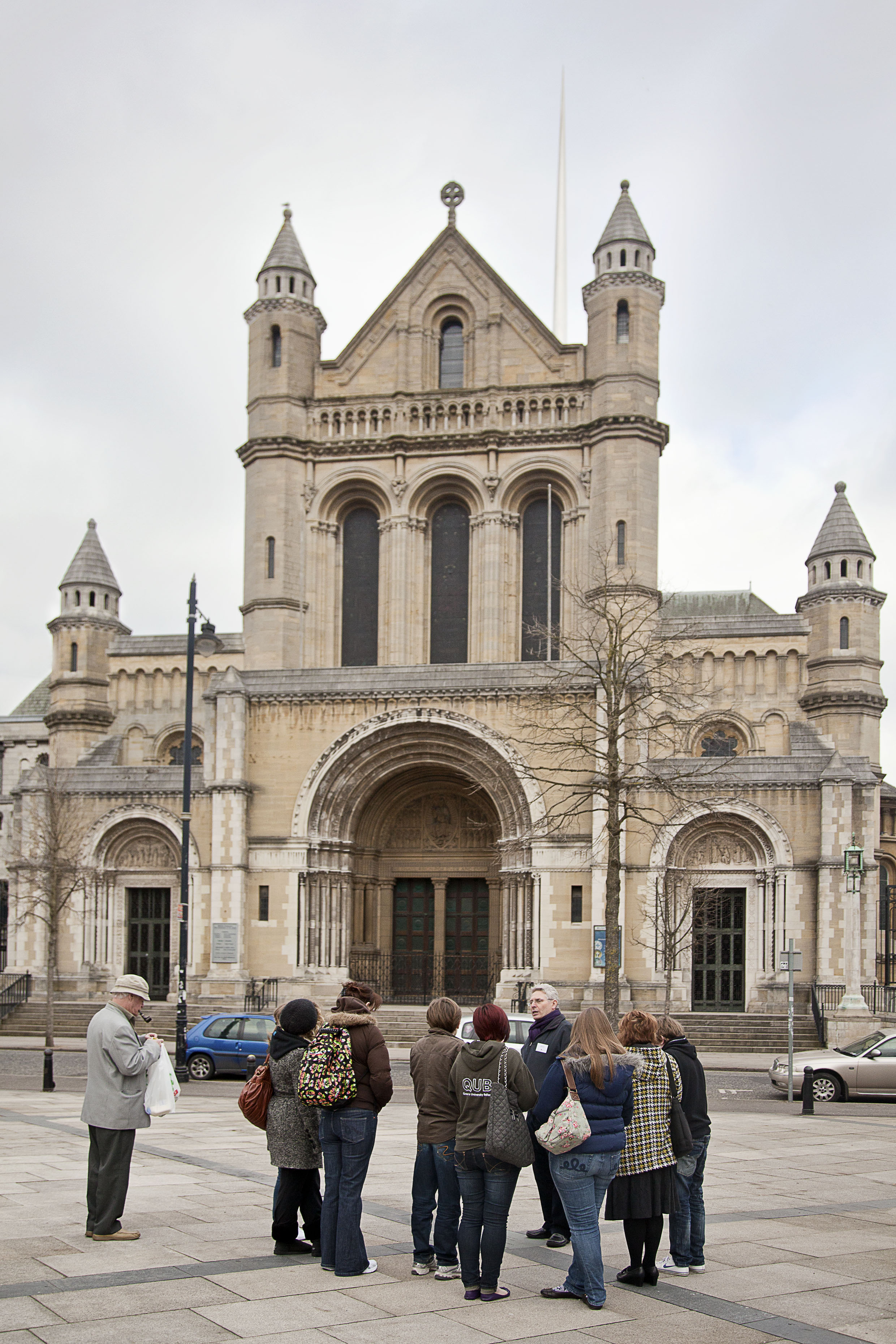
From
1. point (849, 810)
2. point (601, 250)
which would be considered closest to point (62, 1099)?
point (849, 810)

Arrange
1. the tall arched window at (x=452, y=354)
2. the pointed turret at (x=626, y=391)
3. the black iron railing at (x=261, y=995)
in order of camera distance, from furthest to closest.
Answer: the tall arched window at (x=452, y=354)
the pointed turret at (x=626, y=391)
the black iron railing at (x=261, y=995)

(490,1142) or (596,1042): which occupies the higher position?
(596,1042)

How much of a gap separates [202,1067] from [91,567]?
72.5 ft

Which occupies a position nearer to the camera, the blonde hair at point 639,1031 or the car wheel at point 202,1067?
the blonde hair at point 639,1031

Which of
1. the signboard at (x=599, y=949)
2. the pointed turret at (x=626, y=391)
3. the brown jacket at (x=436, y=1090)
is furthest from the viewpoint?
the pointed turret at (x=626, y=391)

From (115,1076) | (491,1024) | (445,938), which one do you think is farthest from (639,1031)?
(445,938)

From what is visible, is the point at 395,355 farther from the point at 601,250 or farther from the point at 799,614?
the point at 799,614

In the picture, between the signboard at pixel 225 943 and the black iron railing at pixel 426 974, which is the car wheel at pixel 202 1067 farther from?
the black iron railing at pixel 426 974

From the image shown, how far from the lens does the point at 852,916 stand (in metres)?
29.4

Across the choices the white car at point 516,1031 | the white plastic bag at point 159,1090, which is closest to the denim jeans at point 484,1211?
the white plastic bag at point 159,1090

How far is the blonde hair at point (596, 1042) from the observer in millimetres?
7547

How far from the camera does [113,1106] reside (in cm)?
857

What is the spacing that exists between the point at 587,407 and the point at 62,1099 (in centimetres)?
2521

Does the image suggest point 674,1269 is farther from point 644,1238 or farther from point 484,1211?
point 484,1211
